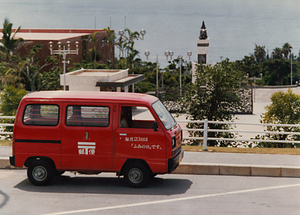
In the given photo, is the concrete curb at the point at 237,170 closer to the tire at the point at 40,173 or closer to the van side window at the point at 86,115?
the van side window at the point at 86,115

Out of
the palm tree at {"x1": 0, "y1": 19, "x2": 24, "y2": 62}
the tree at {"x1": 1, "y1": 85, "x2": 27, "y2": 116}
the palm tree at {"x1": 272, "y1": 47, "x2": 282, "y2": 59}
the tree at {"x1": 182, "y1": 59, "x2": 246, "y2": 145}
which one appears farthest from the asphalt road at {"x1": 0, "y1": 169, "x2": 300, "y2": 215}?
the palm tree at {"x1": 272, "y1": 47, "x2": 282, "y2": 59}

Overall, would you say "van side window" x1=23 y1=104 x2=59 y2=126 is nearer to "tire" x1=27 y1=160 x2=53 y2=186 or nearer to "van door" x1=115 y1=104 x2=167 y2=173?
"tire" x1=27 y1=160 x2=53 y2=186

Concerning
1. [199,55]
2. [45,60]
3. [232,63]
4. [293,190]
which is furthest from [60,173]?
[45,60]

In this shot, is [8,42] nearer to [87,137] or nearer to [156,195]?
[87,137]

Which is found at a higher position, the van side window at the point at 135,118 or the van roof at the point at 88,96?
the van roof at the point at 88,96

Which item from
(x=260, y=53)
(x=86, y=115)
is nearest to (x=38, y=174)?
(x=86, y=115)

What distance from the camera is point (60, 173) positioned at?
390 inches

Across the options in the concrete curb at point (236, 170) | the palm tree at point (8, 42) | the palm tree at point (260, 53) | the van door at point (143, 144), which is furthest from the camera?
the palm tree at point (260, 53)

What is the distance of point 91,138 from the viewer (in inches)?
354

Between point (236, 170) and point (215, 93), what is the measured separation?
6776 millimetres

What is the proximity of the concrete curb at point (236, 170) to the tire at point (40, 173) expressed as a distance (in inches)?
110

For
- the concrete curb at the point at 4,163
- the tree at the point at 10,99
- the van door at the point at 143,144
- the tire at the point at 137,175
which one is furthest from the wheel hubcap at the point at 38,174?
the tree at the point at 10,99

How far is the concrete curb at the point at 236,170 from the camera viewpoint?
33.3ft

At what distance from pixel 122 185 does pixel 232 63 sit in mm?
9108
